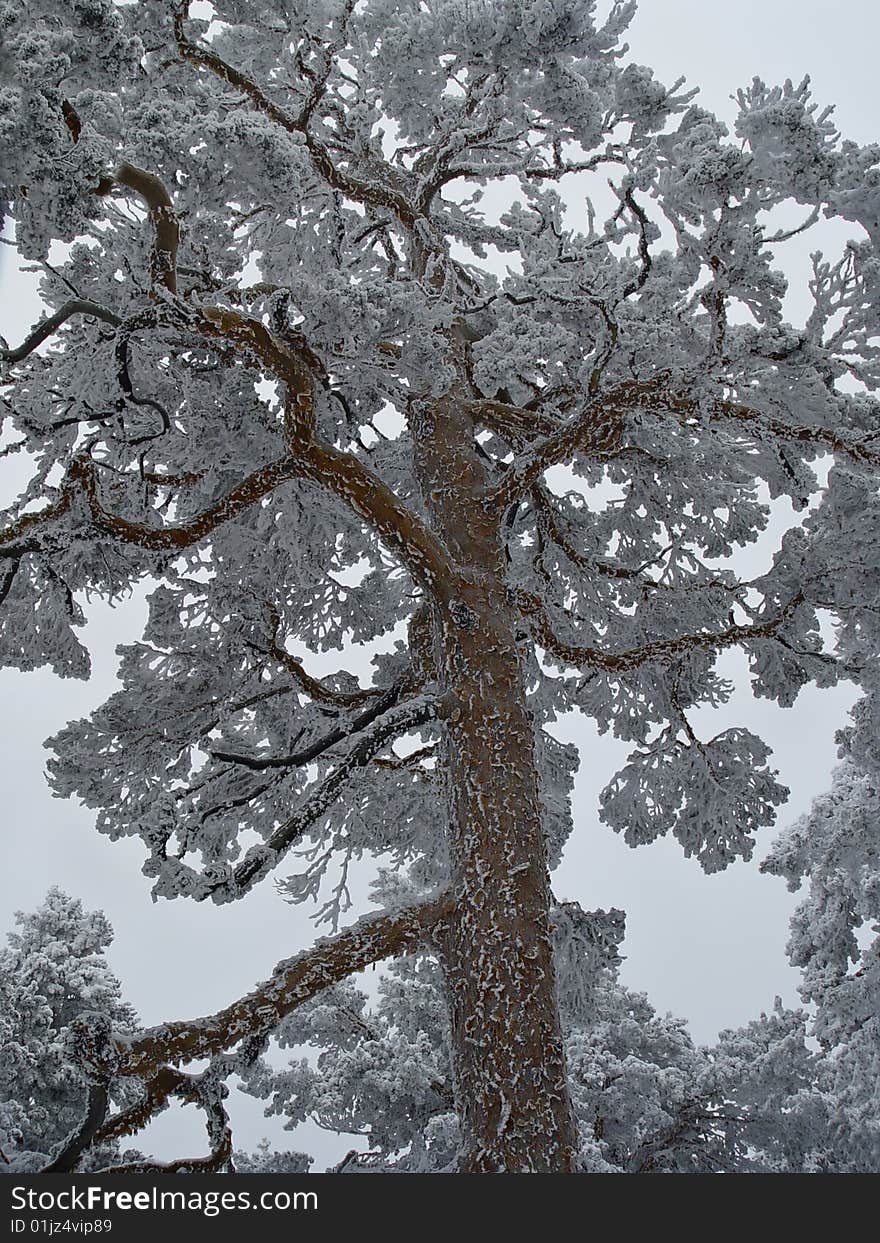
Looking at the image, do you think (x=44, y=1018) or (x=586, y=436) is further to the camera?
(x=44, y=1018)

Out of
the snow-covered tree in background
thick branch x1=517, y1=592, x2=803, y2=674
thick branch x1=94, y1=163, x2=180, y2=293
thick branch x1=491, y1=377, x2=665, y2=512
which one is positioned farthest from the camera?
the snow-covered tree in background

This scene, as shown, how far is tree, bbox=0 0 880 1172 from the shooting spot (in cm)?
508

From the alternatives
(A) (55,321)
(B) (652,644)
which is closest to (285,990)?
(B) (652,644)

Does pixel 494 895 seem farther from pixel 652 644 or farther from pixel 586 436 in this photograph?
pixel 586 436

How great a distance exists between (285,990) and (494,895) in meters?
1.31

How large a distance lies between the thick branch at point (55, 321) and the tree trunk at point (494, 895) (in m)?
2.78

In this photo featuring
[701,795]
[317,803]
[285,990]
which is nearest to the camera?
[285,990]

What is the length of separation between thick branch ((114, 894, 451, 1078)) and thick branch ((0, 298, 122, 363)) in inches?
155

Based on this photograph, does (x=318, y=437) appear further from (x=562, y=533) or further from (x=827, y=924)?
(x=827, y=924)

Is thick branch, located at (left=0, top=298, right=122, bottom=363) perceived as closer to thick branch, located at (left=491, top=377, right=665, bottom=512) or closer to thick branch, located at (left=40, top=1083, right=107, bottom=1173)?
thick branch, located at (left=491, top=377, right=665, bottom=512)

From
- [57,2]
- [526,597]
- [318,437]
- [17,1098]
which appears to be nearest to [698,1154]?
[17,1098]

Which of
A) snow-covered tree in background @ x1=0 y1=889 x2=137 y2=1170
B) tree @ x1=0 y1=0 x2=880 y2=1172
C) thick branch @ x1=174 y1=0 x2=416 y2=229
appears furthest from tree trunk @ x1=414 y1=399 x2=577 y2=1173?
snow-covered tree in background @ x1=0 y1=889 x2=137 y2=1170

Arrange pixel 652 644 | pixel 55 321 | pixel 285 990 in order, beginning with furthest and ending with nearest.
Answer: pixel 652 644 < pixel 55 321 < pixel 285 990

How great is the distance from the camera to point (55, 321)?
17.5ft
